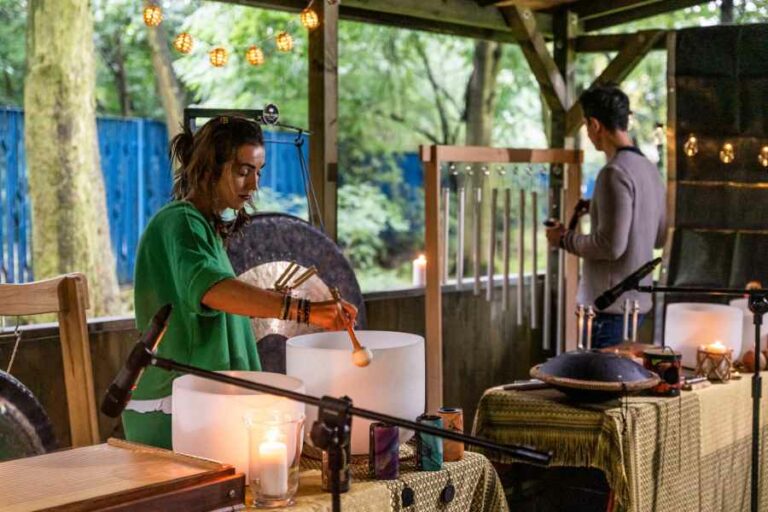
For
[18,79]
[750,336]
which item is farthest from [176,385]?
[18,79]

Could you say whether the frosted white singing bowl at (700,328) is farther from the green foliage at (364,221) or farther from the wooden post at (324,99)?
the green foliage at (364,221)

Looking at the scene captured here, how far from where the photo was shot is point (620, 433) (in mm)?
2951

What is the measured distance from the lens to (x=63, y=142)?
6.35m

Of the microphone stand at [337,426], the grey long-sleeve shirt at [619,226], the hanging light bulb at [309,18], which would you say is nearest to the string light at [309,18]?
the hanging light bulb at [309,18]

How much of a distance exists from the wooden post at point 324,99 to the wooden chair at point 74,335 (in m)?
Answer: 1.93

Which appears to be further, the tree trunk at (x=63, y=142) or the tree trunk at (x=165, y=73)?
the tree trunk at (x=165, y=73)

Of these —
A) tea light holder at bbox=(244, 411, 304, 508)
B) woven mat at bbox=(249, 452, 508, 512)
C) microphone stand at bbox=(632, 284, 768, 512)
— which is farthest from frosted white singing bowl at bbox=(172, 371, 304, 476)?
microphone stand at bbox=(632, 284, 768, 512)

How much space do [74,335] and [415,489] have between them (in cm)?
93

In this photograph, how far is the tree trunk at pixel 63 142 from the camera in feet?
20.9

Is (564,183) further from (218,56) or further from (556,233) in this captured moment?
(218,56)

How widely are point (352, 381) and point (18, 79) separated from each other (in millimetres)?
8255

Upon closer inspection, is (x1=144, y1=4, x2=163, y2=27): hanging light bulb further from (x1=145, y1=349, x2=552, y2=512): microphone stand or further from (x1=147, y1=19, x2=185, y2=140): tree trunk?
(x1=147, y1=19, x2=185, y2=140): tree trunk

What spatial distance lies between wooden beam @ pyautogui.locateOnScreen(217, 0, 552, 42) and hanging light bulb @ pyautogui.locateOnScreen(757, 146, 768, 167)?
149 centimetres

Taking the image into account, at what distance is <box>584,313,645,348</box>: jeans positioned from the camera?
4.13 meters
